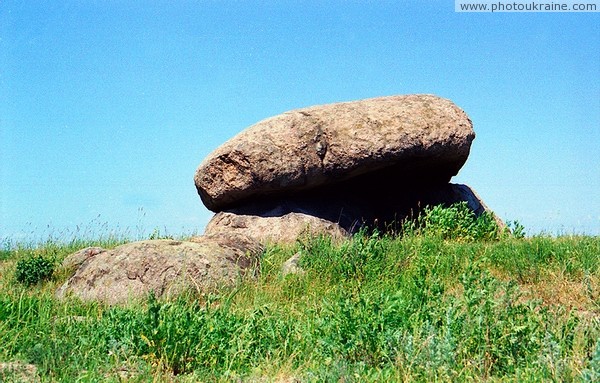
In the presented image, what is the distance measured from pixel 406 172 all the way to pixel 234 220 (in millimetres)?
4163

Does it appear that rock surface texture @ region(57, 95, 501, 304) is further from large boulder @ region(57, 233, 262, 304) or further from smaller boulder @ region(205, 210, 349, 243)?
large boulder @ region(57, 233, 262, 304)

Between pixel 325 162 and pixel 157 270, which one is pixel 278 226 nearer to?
pixel 325 162

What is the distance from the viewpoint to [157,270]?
9875 millimetres

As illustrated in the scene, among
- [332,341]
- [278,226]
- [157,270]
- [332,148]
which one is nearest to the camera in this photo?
[332,341]

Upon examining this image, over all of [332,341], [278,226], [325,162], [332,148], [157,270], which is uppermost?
[332,148]

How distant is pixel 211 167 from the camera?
14758 mm

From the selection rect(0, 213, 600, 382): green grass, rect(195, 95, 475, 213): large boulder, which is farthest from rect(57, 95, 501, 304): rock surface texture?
rect(0, 213, 600, 382): green grass

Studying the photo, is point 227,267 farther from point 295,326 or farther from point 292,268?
point 295,326

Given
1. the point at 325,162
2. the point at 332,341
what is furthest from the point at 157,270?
the point at 325,162

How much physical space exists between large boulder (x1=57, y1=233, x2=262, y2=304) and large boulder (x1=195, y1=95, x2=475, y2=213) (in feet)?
12.3

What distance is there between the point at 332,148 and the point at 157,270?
564 centimetres

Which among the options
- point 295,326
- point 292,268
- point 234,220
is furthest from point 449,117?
point 295,326

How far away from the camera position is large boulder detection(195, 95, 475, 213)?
1419 centimetres

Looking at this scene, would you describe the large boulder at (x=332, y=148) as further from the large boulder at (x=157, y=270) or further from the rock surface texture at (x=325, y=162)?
the large boulder at (x=157, y=270)
